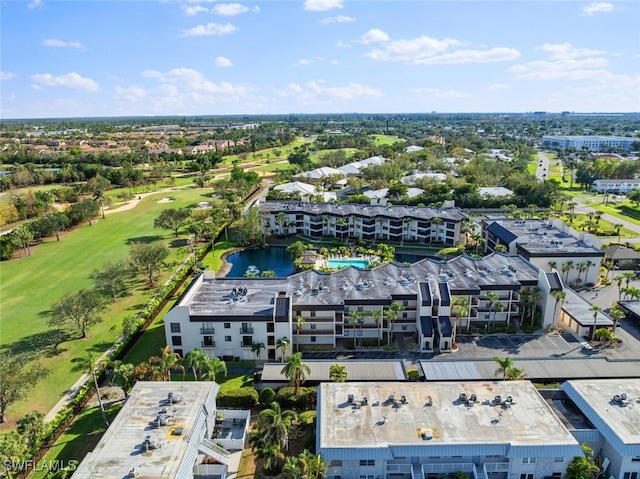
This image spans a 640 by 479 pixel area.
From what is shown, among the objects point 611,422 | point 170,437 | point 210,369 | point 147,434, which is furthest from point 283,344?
point 611,422

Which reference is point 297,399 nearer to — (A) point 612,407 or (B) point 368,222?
(A) point 612,407

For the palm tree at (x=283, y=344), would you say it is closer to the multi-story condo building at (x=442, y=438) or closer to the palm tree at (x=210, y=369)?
the palm tree at (x=210, y=369)

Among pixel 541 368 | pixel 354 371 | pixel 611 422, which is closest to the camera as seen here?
pixel 611 422

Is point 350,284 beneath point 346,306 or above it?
above

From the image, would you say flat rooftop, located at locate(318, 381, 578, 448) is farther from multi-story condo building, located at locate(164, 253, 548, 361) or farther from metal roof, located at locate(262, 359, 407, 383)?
multi-story condo building, located at locate(164, 253, 548, 361)

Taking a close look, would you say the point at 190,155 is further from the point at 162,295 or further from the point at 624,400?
the point at 624,400

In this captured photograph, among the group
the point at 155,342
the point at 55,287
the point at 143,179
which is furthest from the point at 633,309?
the point at 143,179
